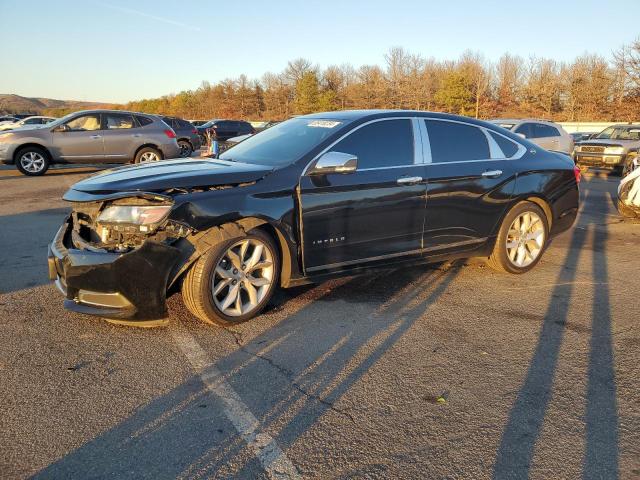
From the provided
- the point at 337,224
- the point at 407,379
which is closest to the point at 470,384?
the point at 407,379

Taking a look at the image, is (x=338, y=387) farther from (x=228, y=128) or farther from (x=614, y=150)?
(x=228, y=128)

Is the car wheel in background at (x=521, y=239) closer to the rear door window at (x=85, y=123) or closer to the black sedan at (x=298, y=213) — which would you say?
the black sedan at (x=298, y=213)

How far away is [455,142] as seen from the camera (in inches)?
206

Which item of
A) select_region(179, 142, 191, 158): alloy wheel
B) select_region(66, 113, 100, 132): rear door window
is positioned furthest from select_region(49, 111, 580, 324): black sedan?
select_region(179, 142, 191, 158): alloy wheel

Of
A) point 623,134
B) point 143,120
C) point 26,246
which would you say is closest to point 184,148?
point 143,120

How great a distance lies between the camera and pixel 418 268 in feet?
19.1

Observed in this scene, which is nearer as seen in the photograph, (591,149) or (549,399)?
(549,399)

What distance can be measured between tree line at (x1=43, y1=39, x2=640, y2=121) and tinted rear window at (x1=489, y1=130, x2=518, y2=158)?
44183 millimetres

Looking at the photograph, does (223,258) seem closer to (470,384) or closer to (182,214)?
(182,214)

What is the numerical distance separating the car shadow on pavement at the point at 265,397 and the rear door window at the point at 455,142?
1.38 metres

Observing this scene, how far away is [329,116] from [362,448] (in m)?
3.34

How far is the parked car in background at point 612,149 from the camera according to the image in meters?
17.6

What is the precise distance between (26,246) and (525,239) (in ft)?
19.0

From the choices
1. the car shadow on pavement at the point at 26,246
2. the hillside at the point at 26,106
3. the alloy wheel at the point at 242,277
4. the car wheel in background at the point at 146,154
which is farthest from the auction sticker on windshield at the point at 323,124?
the hillside at the point at 26,106
